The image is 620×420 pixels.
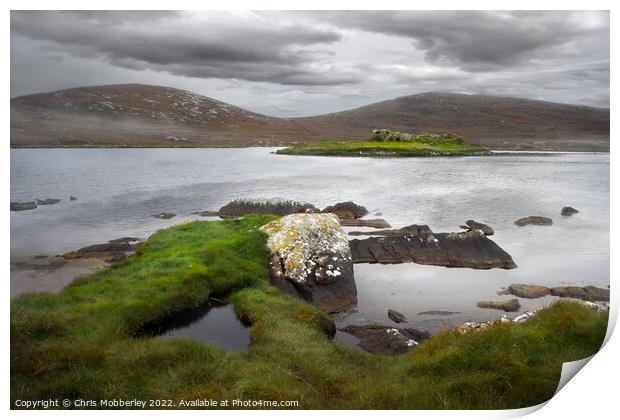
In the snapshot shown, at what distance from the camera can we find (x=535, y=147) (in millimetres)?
15500

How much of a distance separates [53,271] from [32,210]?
7.66ft

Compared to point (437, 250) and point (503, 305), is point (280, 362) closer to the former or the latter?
point (503, 305)

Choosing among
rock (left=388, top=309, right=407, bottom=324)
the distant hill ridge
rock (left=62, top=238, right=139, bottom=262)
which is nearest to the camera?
the distant hill ridge

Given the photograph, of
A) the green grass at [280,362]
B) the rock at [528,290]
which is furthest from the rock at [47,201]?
the rock at [528,290]

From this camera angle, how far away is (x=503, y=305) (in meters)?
12.7

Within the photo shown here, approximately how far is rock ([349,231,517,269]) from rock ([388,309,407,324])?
14.4 ft

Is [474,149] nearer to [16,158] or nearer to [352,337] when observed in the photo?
[352,337]

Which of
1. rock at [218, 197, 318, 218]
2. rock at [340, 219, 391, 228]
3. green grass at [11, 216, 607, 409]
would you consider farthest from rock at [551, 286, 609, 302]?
rock at [218, 197, 318, 218]

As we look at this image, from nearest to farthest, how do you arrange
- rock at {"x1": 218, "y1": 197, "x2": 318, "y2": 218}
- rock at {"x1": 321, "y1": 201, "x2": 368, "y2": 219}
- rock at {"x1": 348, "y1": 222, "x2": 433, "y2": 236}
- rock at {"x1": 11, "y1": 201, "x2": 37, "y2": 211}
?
rock at {"x1": 11, "y1": 201, "x2": 37, "y2": 211} → rock at {"x1": 218, "y1": 197, "x2": 318, "y2": 218} → rock at {"x1": 348, "y1": 222, "x2": 433, "y2": 236} → rock at {"x1": 321, "y1": 201, "x2": 368, "y2": 219}

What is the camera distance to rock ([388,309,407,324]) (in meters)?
12.0

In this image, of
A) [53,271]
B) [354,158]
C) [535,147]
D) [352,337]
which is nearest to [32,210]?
[53,271]

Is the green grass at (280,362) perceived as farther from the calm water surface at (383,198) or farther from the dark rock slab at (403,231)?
the dark rock slab at (403,231)

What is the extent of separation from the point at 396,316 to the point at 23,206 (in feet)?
32.2

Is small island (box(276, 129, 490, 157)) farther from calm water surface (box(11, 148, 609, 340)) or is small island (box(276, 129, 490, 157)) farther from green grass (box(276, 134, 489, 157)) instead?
→ calm water surface (box(11, 148, 609, 340))
